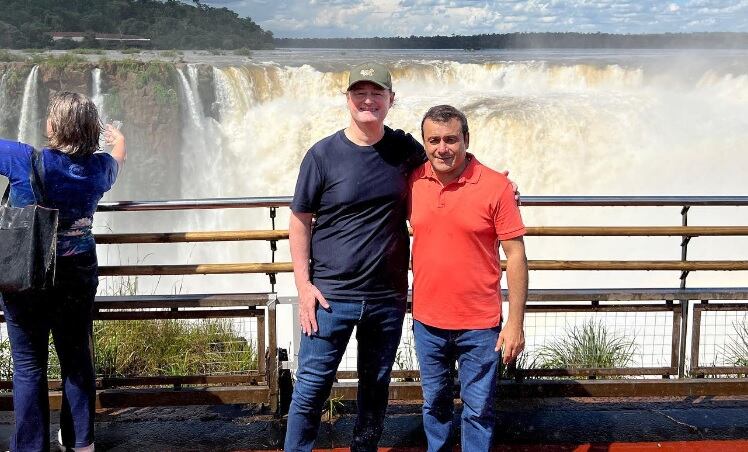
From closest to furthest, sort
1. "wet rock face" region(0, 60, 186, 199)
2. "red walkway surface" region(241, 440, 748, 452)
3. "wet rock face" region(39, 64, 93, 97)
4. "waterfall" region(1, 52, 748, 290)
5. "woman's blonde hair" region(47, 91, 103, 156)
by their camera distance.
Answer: "woman's blonde hair" region(47, 91, 103, 156) → "red walkway surface" region(241, 440, 748, 452) → "waterfall" region(1, 52, 748, 290) → "wet rock face" region(0, 60, 186, 199) → "wet rock face" region(39, 64, 93, 97)

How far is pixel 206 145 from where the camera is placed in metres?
22.3

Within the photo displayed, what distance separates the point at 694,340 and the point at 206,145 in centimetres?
1917

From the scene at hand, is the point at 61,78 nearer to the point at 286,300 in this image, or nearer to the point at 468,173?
the point at 286,300

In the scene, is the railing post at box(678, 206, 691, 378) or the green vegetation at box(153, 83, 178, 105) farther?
the green vegetation at box(153, 83, 178, 105)

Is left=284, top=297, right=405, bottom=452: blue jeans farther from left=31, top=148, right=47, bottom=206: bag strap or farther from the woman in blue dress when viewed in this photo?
left=31, top=148, right=47, bottom=206: bag strap

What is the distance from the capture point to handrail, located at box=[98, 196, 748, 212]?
158 inches

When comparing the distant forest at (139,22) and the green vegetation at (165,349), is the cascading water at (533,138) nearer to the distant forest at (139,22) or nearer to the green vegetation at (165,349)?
the green vegetation at (165,349)

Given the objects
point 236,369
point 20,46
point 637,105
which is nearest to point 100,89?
point 637,105

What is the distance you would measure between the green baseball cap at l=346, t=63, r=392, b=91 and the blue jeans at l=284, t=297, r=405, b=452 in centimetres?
80

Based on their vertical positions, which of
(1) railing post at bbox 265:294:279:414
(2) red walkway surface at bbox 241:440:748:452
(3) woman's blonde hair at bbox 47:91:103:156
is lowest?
(2) red walkway surface at bbox 241:440:748:452

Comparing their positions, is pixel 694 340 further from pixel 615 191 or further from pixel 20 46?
pixel 20 46

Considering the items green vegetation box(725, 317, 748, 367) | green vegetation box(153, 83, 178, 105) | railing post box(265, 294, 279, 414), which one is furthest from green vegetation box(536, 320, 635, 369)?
green vegetation box(153, 83, 178, 105)

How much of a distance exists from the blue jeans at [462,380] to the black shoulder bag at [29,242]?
1.41 m

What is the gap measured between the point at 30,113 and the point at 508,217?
2301 centimetres
